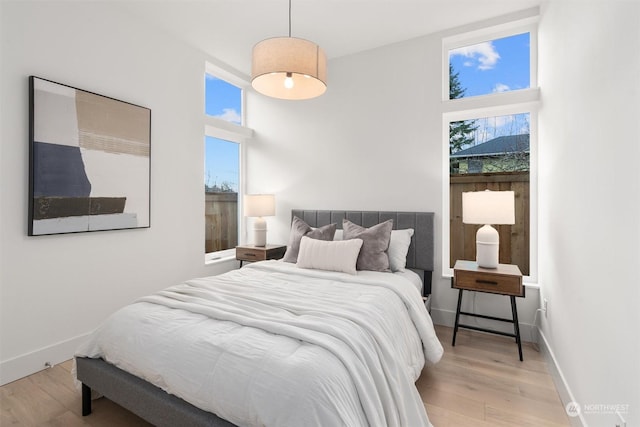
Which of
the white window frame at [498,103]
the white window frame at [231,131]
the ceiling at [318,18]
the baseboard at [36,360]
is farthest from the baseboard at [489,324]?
the baseboard at [36,360]

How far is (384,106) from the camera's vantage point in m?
3.41

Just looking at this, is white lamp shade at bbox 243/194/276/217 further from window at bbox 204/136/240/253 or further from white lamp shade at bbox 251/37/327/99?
white lamp shade at bbox 251/37/327/99

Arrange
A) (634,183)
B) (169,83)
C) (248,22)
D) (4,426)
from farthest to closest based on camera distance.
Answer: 1. (169,83)
2. (248,22)
3. (4,426)
4. (634,183)

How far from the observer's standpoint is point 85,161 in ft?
8.13

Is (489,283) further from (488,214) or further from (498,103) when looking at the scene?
(498,103)

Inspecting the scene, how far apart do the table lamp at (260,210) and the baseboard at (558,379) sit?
9.60 ft

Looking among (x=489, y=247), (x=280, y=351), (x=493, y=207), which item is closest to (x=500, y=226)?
(x=489, y=247)

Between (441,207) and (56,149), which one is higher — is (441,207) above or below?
below

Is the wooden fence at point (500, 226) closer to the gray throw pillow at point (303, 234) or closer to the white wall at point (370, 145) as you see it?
the white wall at point (370, 145)

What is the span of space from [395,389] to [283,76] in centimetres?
209

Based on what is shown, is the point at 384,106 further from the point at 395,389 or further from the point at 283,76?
the point at 395,389

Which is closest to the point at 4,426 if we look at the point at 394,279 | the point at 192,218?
the point at 192,218

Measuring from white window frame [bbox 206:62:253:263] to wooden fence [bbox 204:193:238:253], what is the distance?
2.7 inches

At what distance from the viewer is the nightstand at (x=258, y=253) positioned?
3662 mm
